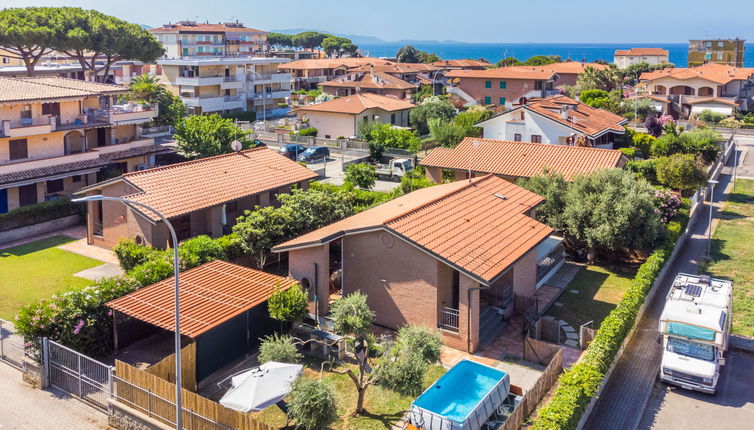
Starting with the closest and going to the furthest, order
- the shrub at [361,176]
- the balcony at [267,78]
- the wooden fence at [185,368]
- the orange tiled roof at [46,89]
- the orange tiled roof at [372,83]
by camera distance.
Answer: the wooden fence at [185,368], the orange tiled roof at [46,89], the shrub at [361,176], the balcony at [267,78], the orange tiled roof at [372,83]

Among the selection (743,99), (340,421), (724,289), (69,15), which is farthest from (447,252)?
(743,99)

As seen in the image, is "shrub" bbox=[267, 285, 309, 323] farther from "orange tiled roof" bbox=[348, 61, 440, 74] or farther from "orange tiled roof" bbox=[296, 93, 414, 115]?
"orange tiled roof" bbox=[348, 61, 440, 74]

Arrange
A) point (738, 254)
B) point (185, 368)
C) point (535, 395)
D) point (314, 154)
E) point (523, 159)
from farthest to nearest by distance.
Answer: point (314, 154) → point (523, 159) → point (738, 254) → point (185, 368) → point (535, 395)

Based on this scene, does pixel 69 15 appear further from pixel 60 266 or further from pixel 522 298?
pixel 522 298

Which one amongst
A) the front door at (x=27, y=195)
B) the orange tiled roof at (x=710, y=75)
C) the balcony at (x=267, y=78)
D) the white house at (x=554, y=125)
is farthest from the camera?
the orange tiled roof at (x=710, y=75)

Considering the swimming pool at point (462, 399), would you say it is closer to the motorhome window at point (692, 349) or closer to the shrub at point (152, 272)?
the motorhome window at point (692, 349)

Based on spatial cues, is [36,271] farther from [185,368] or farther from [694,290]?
[694,290]

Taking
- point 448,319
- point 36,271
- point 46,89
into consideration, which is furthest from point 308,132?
point 448,319

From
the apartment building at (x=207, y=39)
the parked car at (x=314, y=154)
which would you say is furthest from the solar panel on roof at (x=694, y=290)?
the apartment building at (x=207, y=39)
